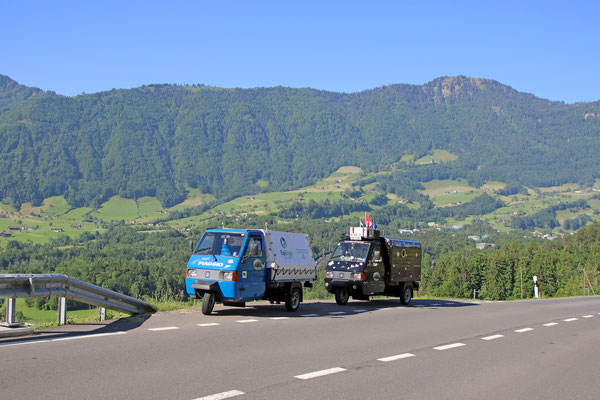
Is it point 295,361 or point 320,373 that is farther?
point 295,361

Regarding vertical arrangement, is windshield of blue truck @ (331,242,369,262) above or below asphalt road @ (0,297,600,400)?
above

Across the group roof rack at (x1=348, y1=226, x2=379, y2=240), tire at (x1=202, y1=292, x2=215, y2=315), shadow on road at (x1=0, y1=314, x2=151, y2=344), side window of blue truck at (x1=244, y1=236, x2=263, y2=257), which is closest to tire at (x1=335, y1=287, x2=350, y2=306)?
roof rack at (x1=348, y1=226, x2=379, y2=240)

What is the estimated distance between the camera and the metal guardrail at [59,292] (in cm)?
1098

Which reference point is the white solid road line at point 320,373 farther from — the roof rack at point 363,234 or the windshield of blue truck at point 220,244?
the roof rack at point 363,234

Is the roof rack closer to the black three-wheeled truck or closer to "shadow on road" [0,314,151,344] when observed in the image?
the black three-wheeled truck

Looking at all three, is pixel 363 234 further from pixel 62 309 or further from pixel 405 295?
pixel 62 309

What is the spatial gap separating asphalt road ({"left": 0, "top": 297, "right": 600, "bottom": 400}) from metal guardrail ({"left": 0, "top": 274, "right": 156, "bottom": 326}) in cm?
61

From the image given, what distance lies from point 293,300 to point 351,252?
4911 mm

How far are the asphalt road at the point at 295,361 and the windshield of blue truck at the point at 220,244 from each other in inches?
75.0

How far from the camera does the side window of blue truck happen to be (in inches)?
619

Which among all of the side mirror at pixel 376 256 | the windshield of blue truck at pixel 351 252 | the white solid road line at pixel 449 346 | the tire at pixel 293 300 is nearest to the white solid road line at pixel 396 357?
the white solid road line at pixel 449 346

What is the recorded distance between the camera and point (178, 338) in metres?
10.9

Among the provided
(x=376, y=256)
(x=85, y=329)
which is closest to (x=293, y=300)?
(x=376, y=256)

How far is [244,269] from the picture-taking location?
15.7m
